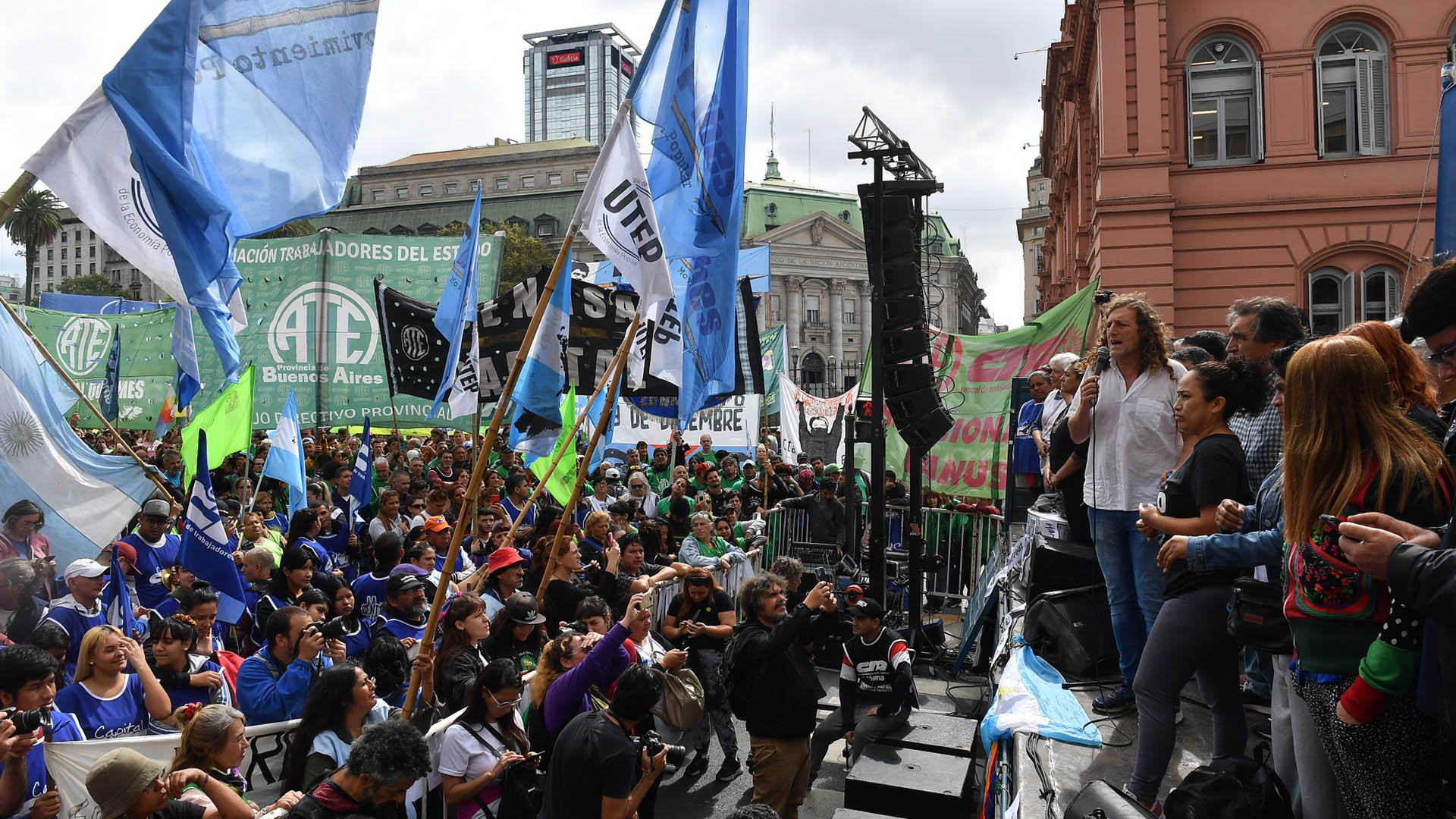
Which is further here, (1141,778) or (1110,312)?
(1110,312)

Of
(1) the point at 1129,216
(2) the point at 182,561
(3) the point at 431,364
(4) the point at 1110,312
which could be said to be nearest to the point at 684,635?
(2) the point at 182,561

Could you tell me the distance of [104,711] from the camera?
454 cm

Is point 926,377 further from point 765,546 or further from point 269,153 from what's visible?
point 269,153

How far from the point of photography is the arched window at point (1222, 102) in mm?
18891

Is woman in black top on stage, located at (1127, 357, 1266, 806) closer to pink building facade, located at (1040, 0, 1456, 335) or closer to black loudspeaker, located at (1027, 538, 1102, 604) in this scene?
black loudspeaker, located at (1027, 538, 1102, 604)

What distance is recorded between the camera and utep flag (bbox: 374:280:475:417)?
1234cm

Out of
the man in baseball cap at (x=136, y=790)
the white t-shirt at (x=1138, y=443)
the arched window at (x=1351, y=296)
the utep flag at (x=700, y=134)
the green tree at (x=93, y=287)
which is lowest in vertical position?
the man in baseball cap at (x=136, y=790)

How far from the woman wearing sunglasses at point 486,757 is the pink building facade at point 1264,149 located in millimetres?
16981

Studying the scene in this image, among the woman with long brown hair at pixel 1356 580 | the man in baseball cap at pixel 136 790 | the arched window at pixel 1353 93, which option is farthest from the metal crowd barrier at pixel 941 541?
the arched window at pixel 1353 93

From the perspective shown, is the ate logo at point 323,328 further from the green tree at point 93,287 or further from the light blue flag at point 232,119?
the green tree at point 93,287

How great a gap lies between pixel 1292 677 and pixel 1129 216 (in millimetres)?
17754

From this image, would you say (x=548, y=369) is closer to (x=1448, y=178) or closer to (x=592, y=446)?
(x=592, y=446)

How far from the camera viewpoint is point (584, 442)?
38.2 feet

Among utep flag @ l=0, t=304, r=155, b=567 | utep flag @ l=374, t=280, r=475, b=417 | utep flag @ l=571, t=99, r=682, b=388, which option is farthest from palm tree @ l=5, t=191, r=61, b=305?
utep flag @ l=571, t=99, r=682, b=388
